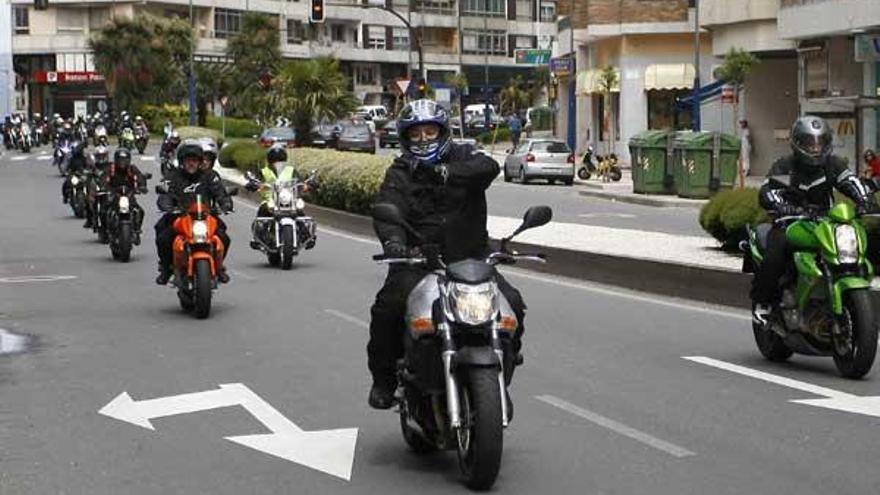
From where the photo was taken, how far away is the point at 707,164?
3947 centimetres

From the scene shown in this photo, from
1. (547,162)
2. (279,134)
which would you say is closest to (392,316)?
(547,162)

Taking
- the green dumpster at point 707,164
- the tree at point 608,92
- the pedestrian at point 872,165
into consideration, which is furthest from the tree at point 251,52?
the pedestrian at point 872,165

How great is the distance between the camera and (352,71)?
110 m

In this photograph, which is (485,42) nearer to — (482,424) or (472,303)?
(472,303)

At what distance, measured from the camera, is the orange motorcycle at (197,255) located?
585 inches

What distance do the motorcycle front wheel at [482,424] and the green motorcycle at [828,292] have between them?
4016 millimetres

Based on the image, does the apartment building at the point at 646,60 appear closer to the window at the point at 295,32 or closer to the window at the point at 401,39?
the window at the point at 295,32

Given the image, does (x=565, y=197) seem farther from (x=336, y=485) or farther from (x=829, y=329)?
(x=336, y=485)

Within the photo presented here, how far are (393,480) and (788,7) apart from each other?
40266mm

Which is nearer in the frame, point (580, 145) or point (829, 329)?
point (829, 329)

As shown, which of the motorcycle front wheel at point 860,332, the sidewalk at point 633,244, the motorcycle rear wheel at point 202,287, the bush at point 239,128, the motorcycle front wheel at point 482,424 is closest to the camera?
the motorcycle front wheel at point 482,424

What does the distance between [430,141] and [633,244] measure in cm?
1288

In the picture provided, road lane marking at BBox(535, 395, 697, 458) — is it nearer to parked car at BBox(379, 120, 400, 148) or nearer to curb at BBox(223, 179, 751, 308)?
curb at BBox(223, 179, 751, 308)

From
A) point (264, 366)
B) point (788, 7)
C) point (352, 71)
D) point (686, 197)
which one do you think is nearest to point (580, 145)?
point (788, 7)
